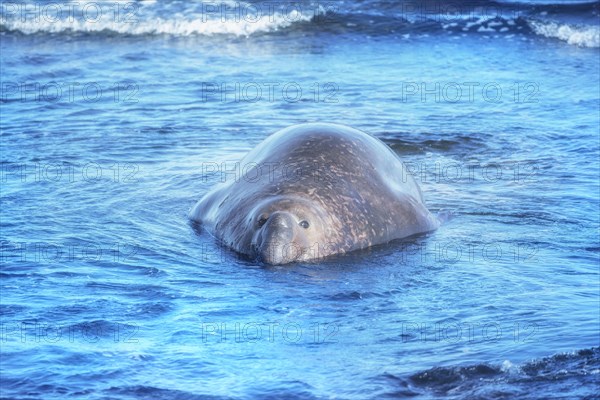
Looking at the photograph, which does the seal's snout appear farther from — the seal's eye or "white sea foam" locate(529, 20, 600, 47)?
"white sea foam" locate(529, 20, 600, 47)

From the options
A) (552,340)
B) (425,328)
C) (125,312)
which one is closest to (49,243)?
(125,312)

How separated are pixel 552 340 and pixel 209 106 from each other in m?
8.95

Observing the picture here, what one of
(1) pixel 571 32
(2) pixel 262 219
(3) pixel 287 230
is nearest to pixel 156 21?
(1) pixel 571 32

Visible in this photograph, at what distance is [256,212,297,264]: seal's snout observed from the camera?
9.91 metres

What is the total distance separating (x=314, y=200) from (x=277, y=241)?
0.66 meters

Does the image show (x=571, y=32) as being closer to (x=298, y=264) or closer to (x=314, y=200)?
(x=314, y=200)

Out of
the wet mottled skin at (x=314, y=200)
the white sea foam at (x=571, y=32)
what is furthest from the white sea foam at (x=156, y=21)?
the wet mottled skin at (x=314, y=200)

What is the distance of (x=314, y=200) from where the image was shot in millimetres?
10422

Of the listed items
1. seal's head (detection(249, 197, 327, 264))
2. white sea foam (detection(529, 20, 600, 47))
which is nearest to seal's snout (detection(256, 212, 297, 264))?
seal's head (detection(249, 197, 327, 264))

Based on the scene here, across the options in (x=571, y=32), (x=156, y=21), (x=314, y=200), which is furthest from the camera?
(x=156, y=21)

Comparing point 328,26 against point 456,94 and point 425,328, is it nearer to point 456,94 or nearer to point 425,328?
point 456,94

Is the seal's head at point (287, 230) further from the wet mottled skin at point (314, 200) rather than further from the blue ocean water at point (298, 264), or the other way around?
the blue ocean water at point (298, 264)

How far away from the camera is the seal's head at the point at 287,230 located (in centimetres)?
993

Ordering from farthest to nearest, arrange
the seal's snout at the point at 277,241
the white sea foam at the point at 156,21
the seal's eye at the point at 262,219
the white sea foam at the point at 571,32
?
the white sea foam at the point at 156,21 → the white sea foam at the point at 571,32 → the seal's eye at the point at 262,219 → the seal's snout at the point at 277,241
